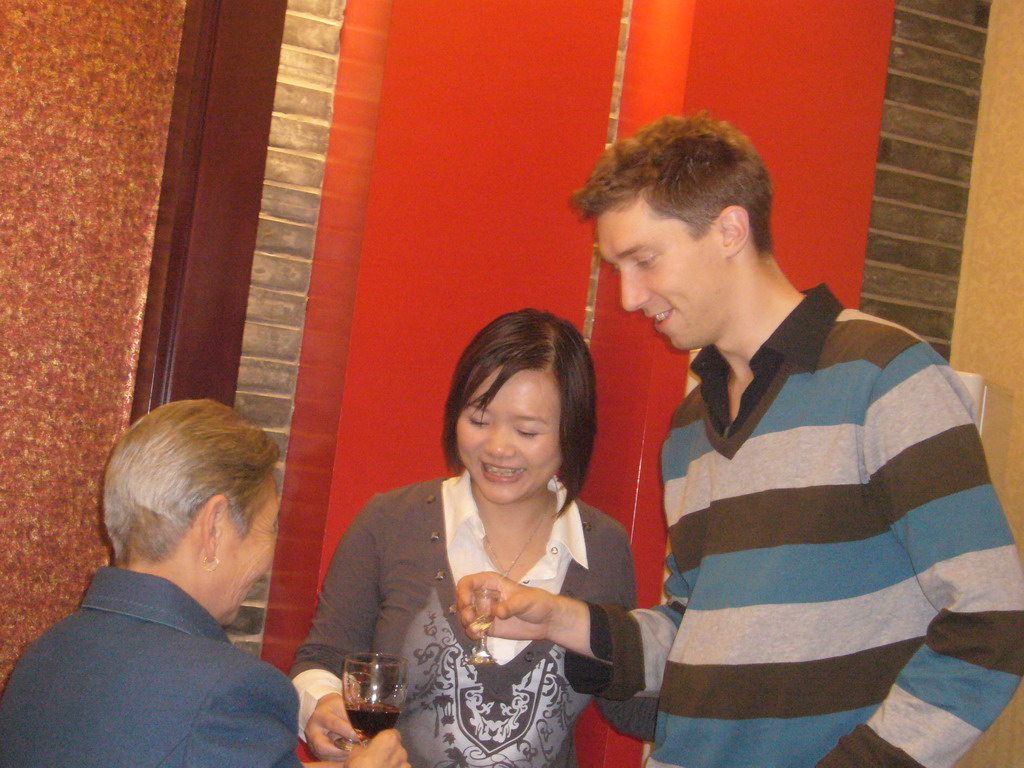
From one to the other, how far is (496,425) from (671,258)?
1.95ft

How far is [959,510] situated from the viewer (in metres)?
1.24

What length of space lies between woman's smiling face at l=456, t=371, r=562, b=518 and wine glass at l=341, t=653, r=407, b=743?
0.54 metres

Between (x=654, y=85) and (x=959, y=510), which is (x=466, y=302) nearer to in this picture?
(x=654, y=85)

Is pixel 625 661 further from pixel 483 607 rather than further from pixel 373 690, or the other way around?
pixel 373 690

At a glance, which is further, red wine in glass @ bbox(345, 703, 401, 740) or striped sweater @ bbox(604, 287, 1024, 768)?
red wine in glass @ bbox(345, 703, 401, 740)

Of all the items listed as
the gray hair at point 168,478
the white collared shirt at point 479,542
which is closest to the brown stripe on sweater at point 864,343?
the white collared shirt at point 479,542

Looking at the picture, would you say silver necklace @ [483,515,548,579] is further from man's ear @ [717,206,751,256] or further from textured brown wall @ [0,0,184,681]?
textured brown wall @ [0,0,184,681]

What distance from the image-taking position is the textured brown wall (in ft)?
8.38

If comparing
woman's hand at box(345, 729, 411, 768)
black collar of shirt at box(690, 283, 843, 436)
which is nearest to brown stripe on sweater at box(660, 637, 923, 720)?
black collar of shirt at box(690, 283, 843, 436)

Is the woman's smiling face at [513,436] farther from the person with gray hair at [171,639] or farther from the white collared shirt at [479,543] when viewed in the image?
the person with gray hair at [171,639]

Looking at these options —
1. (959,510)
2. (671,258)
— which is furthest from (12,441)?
(959,510)

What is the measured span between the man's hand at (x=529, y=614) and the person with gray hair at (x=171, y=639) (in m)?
0.26

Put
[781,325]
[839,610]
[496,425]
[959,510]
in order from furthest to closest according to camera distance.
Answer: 1. [496,425]
2. [781,325]
3. [839,610]
4. [959,510]

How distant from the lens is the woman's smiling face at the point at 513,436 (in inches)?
78.8
